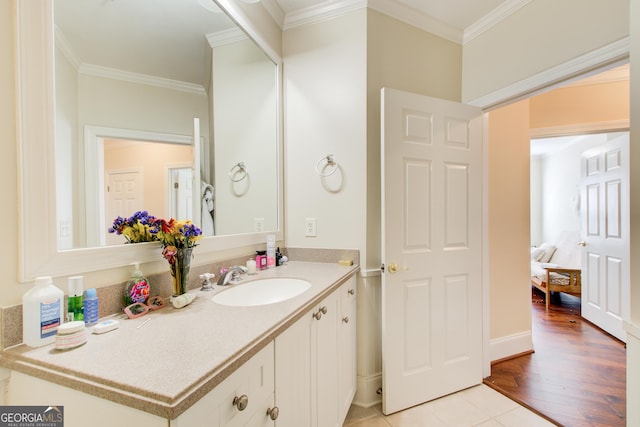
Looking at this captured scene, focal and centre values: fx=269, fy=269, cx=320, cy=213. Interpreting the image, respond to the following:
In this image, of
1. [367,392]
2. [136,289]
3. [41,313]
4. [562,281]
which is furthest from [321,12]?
[562,281]

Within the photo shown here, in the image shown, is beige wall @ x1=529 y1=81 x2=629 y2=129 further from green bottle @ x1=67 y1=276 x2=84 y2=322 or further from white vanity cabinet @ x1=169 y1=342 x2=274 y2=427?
green bottle @ x1=67 y1=276 x2=84 y2=322

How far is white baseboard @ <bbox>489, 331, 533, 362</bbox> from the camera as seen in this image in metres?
2.24

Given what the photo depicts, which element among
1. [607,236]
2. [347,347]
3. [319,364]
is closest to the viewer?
[319,364]

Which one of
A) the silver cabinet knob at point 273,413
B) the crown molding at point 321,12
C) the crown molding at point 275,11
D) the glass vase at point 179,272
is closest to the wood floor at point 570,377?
the silver cabinet knob at point 273,413

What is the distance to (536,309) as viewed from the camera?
356cm

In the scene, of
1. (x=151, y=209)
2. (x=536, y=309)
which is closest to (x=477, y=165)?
(x=151, y=209)

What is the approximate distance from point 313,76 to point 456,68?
3.58ft

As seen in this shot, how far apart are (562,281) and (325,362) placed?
3923 millimetres

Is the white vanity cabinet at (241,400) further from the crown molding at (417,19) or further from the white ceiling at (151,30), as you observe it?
the crown molding at (417,19)

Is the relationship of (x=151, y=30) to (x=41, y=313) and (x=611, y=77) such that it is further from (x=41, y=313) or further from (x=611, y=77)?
(x=611, y=77)

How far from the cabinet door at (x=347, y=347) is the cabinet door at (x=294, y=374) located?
15.7 inches

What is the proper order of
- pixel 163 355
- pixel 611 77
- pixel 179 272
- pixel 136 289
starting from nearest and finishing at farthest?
pixel 163 355 → pixel 136 289 → pixel 179 272 → pixel 611 77

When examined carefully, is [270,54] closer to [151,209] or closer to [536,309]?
[151,209]

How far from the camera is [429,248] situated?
5.78 ft
